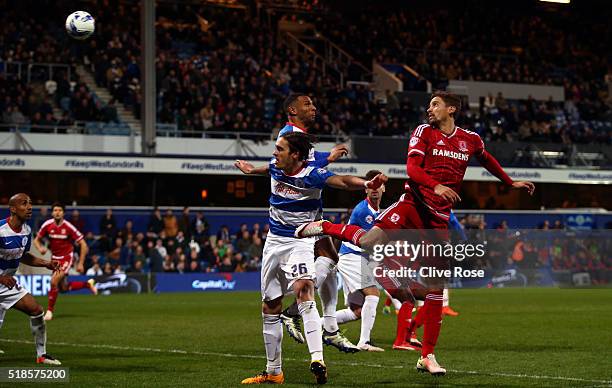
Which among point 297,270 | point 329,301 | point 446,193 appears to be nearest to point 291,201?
point 297,270

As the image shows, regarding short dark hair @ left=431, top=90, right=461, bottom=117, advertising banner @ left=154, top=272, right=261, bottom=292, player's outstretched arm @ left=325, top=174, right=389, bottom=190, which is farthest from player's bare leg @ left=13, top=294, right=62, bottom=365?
advertising banner @ left=154, top=272, right=261, bottom=292

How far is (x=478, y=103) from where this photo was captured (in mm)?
48719

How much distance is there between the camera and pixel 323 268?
13188mm

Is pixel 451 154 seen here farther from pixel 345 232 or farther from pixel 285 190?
pixel 285 190

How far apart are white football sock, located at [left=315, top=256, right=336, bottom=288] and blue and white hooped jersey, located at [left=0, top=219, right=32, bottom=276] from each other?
3666mm

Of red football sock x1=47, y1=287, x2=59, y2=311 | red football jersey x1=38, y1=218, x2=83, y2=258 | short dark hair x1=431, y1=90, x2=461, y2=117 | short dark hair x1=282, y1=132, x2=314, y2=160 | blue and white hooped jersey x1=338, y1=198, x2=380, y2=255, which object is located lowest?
red football sock x1=47, y1=287, x2=59, y2=311

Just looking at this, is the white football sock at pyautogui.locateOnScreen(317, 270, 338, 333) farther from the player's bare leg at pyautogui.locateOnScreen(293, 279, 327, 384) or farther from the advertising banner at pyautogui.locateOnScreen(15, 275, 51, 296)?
the advertising banner at pyautogui.locateOnScreen(15, 275, 51, 296)

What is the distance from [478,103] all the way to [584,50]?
11.1 m

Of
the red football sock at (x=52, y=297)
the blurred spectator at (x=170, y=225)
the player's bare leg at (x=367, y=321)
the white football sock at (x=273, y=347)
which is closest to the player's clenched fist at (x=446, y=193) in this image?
the white football sock at (x=273, y=347)

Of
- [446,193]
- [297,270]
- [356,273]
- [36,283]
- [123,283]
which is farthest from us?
[123,283]

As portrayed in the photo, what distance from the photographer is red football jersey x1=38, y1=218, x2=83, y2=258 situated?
22.2 meters

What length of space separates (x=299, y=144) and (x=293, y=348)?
4853 millimetres

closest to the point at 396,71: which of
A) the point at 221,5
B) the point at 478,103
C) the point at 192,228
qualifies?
the point at 478,103

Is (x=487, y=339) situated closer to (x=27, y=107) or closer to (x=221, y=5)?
(x=27, y=107)
